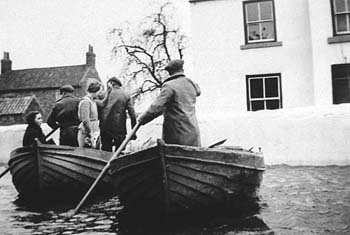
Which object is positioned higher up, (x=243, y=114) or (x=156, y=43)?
(x=156, y=43)

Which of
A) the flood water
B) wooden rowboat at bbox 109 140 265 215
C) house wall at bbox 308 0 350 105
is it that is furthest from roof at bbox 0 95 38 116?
wooden rowboat at bbox 109 140 265 215

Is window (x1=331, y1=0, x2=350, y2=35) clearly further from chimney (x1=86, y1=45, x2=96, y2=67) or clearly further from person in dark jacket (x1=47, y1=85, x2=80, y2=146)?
chimney (x1=86, y1=45, x2=96, y2=67)

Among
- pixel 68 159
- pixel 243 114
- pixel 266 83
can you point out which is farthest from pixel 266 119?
pixel 68 159

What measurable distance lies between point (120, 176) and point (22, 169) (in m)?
2.55

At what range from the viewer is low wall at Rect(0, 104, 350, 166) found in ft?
33.7

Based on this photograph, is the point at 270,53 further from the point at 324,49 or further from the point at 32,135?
the point at 32,135

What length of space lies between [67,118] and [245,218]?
3695mm

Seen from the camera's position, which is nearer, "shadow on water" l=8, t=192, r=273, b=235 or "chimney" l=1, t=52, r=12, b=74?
"shadow on water" l=8, t=192, r=273, b=235

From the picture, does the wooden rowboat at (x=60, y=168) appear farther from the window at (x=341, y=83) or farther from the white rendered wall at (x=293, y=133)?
the window at (x=341, y=83)

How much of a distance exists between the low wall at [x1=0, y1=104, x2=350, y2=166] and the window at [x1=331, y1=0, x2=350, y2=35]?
15.9 feet

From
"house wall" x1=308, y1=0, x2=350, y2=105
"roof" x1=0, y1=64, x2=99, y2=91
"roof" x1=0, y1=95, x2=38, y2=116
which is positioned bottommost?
"roof" x1=0, y1=95, x2=38, y2=116

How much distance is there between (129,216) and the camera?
5.92 metres

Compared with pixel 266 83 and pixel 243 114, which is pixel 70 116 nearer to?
pixel 243 114

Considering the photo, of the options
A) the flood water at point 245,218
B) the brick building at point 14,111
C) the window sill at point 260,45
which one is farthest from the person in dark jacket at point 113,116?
the brick building at point 14,111
